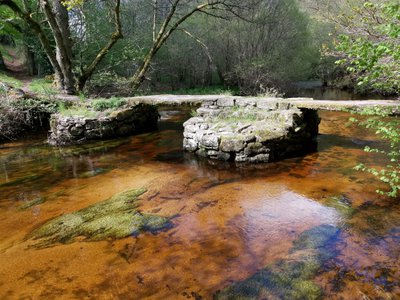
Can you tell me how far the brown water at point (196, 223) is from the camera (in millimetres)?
3379

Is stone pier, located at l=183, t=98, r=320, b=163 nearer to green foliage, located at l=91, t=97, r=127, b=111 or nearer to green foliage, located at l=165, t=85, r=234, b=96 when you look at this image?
green foliage, located at l=91, t=97, r=127, b=111

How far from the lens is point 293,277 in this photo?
3414mm

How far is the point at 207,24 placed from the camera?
701 inches

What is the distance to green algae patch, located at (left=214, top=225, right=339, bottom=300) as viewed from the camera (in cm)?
318

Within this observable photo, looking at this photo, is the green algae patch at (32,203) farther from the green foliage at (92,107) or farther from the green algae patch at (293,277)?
the green foliage at (92,107)

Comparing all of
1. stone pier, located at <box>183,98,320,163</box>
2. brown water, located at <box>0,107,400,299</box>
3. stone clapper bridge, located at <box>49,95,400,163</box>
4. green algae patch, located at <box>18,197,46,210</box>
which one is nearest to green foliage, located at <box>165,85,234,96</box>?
stone clapper bridge, located at <box>49,95,400,163</box>

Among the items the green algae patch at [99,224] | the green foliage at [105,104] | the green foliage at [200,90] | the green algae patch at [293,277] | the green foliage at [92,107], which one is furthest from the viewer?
the green foliage at [200,90]

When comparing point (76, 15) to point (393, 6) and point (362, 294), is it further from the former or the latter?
point (362, 294)

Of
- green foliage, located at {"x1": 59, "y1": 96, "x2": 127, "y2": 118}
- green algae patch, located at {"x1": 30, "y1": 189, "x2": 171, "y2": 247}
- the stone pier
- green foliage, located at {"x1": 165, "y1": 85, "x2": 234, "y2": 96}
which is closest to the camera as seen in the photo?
green algae patch, located at {"x1": 30, "y1": 189, "x2": 171, "y2": 247}


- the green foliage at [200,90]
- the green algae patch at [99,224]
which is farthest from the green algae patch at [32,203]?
the green foliage at [200,90]

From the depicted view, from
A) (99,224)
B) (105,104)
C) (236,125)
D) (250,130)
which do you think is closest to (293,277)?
(99,224)

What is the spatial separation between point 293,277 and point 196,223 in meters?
1.66

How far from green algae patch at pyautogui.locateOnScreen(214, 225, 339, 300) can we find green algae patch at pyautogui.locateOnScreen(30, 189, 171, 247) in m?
1.62

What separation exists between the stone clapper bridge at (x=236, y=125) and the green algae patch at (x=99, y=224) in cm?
308
